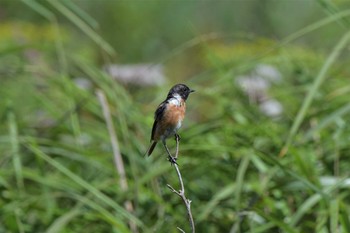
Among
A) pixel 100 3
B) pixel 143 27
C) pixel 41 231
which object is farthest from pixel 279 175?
pixel 100 3

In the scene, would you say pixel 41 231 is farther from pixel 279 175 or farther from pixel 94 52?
pixel 94 52

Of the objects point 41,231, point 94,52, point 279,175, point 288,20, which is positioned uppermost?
point 288,20

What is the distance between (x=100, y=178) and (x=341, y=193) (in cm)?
126

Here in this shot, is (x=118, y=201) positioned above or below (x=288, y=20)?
below

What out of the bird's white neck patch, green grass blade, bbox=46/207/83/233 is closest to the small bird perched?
the bird's white neck patch

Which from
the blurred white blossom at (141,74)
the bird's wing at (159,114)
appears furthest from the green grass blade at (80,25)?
the bird's wing at (159,114)

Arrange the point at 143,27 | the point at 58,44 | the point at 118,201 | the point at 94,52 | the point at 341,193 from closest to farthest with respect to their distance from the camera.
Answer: the point at 341,193 → the point at 118,201 → the point at 58,44 → the point at 94,52 → the point at 143,27

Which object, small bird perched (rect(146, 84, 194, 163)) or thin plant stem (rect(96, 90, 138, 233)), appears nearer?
small bird perched (rect(146, 84, 194, 163))

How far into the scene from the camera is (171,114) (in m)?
2.38

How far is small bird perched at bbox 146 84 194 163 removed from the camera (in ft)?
7.47

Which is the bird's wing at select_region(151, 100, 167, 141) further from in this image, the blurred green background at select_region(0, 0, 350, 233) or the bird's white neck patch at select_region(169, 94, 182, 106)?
the blurred green background at select_region(0, 0, 350, 233)

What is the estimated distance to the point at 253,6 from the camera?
13.8 meters

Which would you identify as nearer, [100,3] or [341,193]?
[341,193]

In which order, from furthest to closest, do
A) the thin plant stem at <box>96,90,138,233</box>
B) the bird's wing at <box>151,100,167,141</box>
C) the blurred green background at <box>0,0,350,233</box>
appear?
1. the thin plant stem at <box>96,90,138,233</box>
2. the blurred green background at <box>0,0,350,233</box>
3. the bird's wing at <box>151,100,167,141</box>
